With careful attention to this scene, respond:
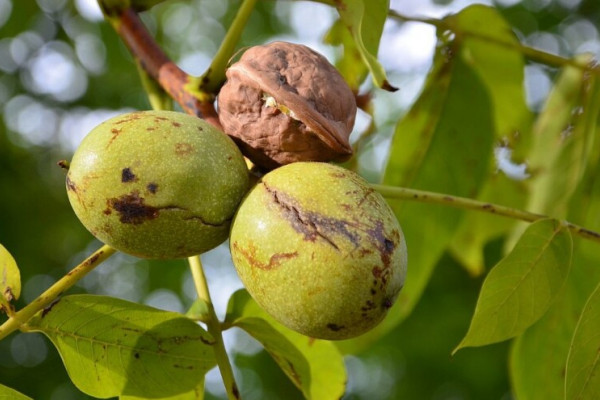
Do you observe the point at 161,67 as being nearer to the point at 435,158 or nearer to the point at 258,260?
the point at 258,260

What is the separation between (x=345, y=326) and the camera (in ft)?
3.95

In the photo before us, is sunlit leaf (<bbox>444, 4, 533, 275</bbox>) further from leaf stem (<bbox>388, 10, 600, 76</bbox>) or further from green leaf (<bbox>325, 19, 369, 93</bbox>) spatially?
green leaf (<bbox>325, 19, 369, 93</bbox>)

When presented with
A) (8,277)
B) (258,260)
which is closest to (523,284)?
(258,260)

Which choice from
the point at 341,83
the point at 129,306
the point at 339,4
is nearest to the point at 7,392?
the point at 129,306

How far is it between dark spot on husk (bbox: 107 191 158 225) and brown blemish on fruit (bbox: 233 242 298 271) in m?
0.15

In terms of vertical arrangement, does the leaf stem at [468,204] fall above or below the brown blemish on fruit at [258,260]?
below

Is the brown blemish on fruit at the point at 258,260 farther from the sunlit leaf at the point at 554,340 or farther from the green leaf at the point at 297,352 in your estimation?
the sunlit leaf at the point at 554,340

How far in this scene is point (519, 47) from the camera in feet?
6.83

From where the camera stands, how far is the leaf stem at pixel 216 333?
4.50 feet

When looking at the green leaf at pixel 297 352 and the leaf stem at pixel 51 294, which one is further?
the green leaf at pixel 297 352

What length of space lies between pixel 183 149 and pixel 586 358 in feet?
2.53

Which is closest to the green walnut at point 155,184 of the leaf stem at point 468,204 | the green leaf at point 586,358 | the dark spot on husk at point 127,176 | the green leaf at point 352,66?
the dark spot on husk at point 127,176

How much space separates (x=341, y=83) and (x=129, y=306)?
570mm

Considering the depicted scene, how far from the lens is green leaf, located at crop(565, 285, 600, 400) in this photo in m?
1.28
